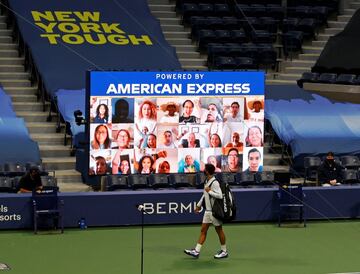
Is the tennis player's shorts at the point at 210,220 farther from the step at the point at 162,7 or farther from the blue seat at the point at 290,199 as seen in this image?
the step at the point at 162,7

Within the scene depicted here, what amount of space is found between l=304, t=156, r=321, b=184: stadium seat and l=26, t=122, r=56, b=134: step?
250 inches

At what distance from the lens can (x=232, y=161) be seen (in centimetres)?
2583

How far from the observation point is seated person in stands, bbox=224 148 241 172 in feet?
84.6

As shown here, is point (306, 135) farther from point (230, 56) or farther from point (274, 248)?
point (274, 248)

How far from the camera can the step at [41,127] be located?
28.6 meters

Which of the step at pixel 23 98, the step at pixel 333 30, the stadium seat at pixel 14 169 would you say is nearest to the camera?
the stadium seat at pixel 14 169

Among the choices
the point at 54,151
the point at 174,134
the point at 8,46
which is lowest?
the point at 54,151

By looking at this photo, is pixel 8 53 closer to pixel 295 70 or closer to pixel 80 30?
pixel 80 30

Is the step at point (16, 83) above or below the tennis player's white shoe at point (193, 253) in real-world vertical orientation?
above

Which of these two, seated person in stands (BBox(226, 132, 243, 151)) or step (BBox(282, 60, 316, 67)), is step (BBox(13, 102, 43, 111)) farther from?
step (BBox(282, 60, 316, 67))

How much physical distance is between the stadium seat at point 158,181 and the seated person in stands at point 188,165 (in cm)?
64

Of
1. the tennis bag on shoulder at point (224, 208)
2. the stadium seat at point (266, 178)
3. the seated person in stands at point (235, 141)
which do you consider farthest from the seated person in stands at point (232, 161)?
the tennis bag on shoulder at point (224, 208)

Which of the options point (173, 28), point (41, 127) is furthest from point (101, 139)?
point (173, 28)

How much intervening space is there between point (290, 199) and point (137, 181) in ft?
11.5
